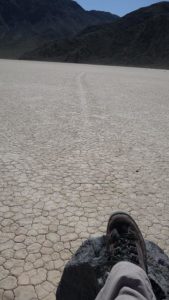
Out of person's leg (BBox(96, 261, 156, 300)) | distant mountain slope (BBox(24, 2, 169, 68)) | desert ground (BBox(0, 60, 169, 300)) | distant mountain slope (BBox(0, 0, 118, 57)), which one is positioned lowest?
desert ground (BBox(0, 60, 169, 300))

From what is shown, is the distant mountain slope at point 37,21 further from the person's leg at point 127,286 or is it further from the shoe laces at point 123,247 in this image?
the person's leg at point 127,286

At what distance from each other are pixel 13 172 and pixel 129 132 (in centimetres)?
331

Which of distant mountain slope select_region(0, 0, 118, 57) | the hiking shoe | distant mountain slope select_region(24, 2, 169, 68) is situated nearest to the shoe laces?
the hiking shoe

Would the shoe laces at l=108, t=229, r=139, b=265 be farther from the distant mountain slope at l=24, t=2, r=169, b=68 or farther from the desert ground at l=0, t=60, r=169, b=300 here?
the distant mountain slope at l=24, t=2, r=169, b=68

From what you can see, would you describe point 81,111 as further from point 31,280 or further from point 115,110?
point 31,280

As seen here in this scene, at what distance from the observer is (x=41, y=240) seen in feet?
10.2

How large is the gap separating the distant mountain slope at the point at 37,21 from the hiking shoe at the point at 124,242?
11803 cm

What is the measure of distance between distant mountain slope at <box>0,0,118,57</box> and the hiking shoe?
118028 millimetres

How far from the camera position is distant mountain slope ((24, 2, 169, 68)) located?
7100cm

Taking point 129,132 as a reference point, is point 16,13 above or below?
above

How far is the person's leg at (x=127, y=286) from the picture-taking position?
1652mm

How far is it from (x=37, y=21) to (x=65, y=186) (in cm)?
15940

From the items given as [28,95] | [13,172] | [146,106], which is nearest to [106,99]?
[146,106]

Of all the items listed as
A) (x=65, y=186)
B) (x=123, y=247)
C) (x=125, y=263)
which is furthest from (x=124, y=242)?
(x=65, y=186)
